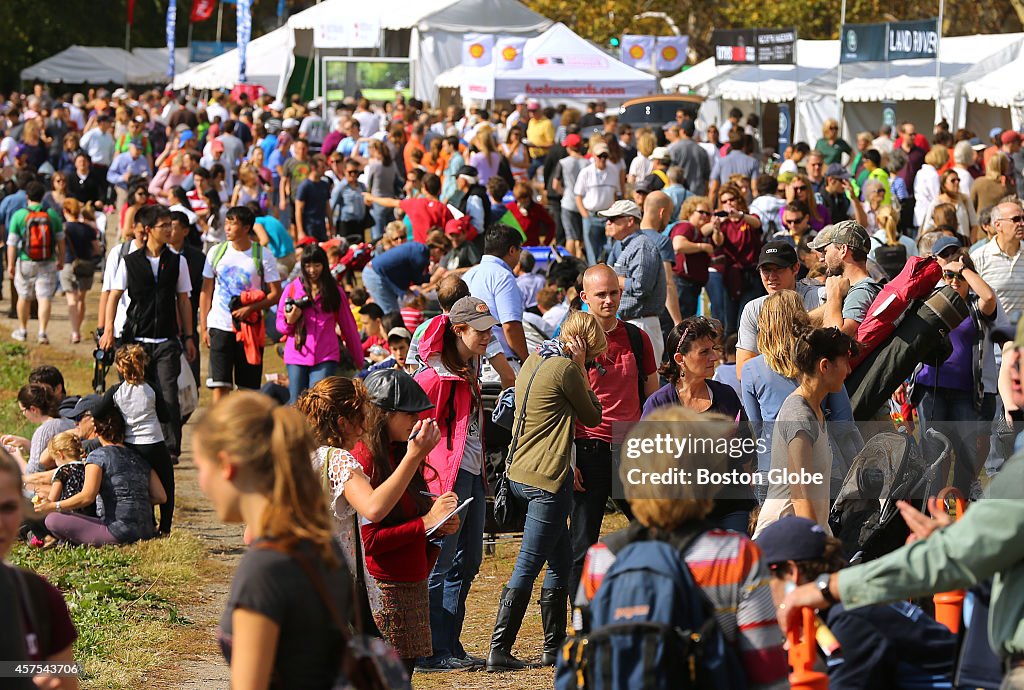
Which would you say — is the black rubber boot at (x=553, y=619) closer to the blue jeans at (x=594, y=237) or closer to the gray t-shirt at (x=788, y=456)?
the gray t-shirt at (x=788, y=456)

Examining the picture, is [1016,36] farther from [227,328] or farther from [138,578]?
[138,578]

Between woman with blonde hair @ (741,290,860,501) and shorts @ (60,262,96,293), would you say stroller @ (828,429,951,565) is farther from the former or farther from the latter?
shorts @ (60,262,96,293)

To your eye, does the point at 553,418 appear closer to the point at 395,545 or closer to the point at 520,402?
the point at 520,402

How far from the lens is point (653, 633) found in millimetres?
3430

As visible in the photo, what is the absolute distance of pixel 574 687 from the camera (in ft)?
11.8

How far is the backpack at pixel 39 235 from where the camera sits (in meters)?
15.6

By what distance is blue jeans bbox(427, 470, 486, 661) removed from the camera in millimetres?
6883

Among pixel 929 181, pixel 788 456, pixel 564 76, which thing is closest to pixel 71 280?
pixel 929 181

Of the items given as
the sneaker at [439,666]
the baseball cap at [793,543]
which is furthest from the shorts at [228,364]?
the baseball cap at [793,543]

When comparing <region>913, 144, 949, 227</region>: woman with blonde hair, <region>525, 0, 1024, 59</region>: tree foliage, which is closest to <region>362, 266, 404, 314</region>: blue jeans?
<region>913, 144, 949, 227</region>: woman with blonde hair

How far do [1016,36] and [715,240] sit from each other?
17.5m

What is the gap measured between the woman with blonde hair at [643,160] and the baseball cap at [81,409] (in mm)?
9490

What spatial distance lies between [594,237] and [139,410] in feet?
29.1

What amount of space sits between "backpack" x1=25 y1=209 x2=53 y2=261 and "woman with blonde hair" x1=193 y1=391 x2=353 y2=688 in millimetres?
13056
